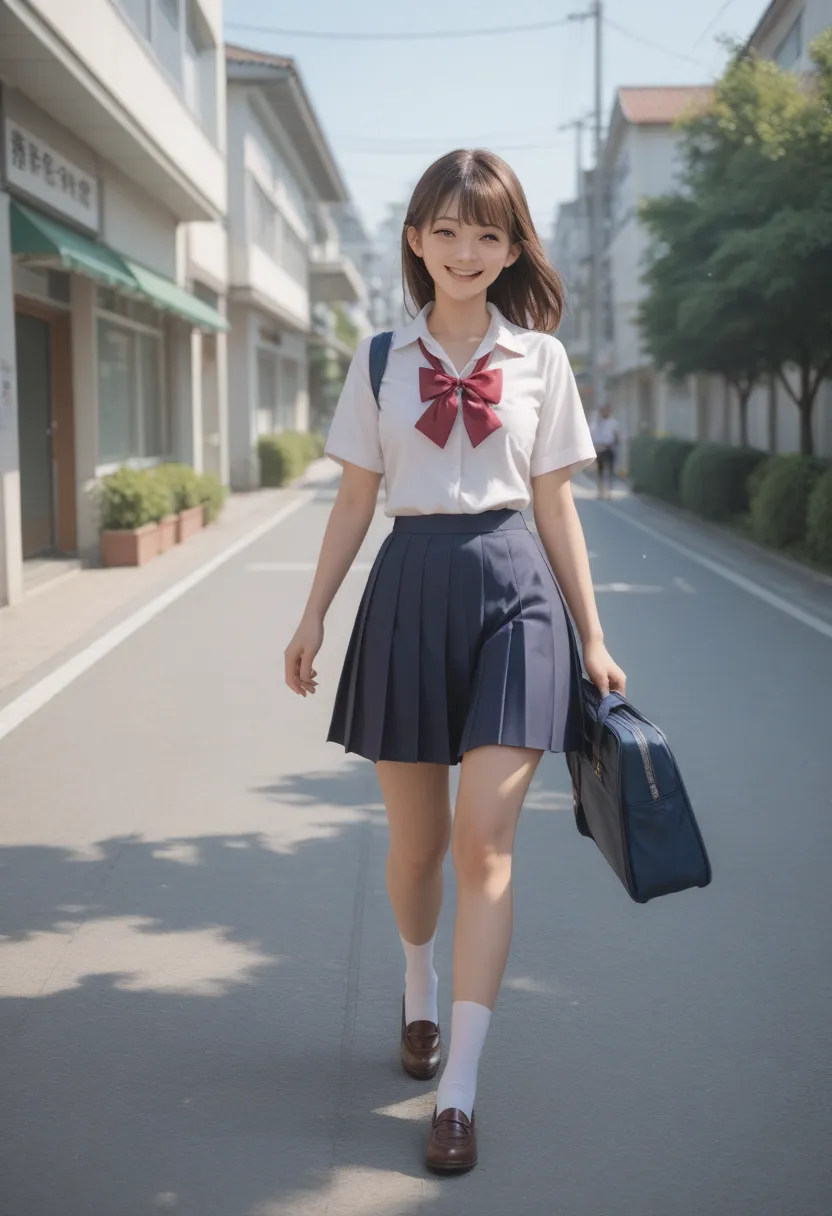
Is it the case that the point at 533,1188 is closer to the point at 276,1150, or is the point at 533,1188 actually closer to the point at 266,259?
the point at 276,1150

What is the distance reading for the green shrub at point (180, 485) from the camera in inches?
717

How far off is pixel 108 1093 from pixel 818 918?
2.25 m

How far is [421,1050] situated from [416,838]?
0.50m

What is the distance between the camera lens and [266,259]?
108 ft

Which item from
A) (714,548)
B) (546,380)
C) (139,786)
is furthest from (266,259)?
(546,380)

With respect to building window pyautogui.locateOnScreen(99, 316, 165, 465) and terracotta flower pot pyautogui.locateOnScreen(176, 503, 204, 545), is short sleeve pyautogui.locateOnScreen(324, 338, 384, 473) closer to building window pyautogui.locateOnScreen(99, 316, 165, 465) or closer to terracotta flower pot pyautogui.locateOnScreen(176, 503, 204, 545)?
building window pyautogui.locateOnScreen(99, 316, 165, 465)

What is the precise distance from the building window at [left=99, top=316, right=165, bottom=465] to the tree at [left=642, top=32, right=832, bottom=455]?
22.1 feet

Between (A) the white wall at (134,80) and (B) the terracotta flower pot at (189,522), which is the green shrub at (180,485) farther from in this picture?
(A) the white wall at (134,80)

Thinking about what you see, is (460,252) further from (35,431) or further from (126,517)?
(126,517)

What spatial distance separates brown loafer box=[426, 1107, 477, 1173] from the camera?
117 inches

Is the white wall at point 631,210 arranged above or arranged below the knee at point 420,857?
above

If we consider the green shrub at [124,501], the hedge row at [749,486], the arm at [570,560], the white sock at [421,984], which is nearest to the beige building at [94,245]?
the green shrub at [124,501]

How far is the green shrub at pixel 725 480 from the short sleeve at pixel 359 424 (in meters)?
18.3

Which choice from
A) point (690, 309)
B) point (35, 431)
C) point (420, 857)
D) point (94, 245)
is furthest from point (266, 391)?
point (420, 857)
